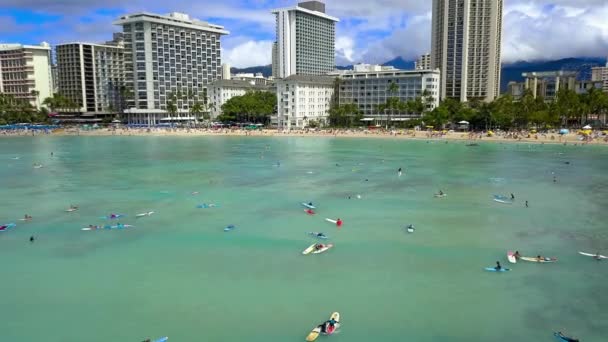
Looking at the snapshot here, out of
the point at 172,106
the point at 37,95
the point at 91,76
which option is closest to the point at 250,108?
the point at 172,106

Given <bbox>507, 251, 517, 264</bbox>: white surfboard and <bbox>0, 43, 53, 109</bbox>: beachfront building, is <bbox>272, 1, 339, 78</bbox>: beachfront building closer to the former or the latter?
<bbox>0, 43, 53, 109</bbox>: beachfront building

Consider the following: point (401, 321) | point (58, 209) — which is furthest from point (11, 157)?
point (401, 321)

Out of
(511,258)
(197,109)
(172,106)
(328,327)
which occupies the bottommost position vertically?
(328,327)

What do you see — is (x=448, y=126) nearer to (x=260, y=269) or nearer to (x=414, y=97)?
(x=414, y=97)

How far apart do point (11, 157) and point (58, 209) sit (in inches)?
1740

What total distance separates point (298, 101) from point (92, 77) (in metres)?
84.0

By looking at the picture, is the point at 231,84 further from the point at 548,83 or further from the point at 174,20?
the point at 548,83

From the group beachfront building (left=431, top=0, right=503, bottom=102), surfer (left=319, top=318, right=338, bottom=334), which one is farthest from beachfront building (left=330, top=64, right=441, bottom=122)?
surfer (left=319, top=318, right=338, bottom=334)

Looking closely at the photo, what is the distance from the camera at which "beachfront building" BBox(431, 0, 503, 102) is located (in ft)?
524

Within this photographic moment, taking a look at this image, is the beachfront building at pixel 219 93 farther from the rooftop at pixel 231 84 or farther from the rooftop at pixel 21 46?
the rooftop at pixel 21 46

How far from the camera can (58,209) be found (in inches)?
1460

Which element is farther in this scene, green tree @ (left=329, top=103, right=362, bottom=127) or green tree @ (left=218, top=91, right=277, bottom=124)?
green tree @ (left=218, top=91, right=277, bottom=124)

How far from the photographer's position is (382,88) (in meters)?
135

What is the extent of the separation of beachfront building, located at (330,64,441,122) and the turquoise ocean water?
80.5 metres
